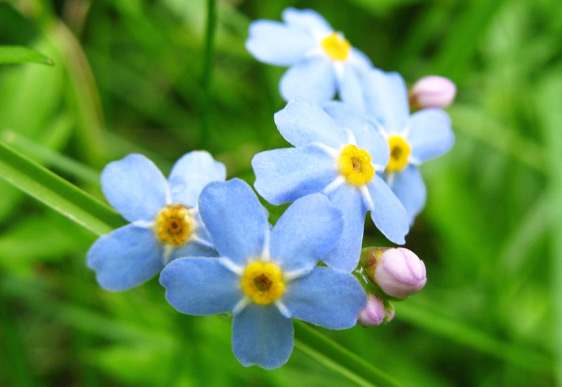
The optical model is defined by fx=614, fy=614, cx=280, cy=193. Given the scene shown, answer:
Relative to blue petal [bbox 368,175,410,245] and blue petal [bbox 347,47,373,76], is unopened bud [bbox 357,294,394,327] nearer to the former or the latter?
blue petal [bbox 368,175,410,245]

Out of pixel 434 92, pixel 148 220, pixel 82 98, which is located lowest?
pixel 82 98

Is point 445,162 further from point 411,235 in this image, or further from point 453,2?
point 453,2

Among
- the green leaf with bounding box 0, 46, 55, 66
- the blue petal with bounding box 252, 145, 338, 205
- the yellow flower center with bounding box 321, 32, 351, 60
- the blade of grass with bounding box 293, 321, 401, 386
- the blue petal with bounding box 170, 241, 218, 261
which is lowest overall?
the blade of grass with bounding box 293, 321, 401, 386

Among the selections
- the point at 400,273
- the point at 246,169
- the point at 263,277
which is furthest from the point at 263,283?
the point at 246,169

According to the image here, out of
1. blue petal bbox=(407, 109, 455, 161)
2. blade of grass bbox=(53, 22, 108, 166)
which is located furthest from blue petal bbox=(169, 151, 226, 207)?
blade of grass bbox=(53, 22, 108, 166)

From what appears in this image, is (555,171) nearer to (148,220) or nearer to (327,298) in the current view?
(327,298)

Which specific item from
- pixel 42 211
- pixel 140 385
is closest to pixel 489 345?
pixel 140 385
